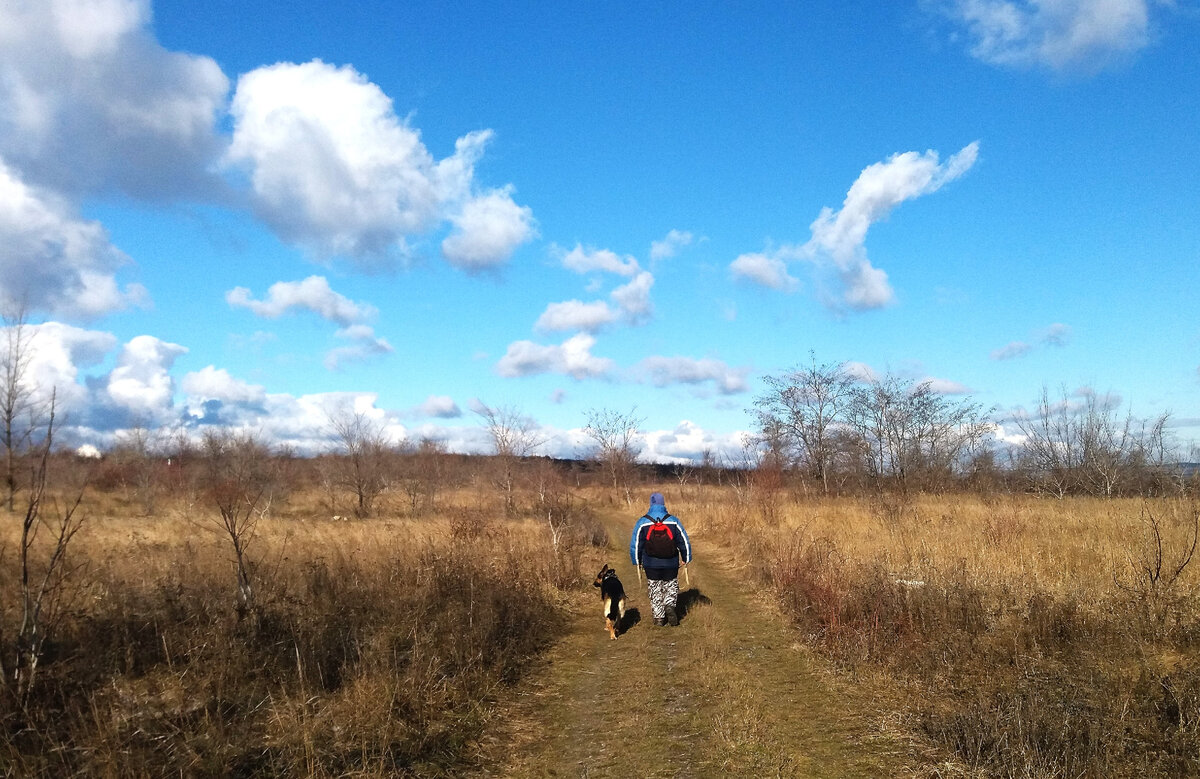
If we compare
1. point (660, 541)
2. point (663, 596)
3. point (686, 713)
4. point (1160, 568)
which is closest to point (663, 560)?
point (660, 541)

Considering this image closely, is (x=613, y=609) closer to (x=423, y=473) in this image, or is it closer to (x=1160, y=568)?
(x=1160, y=568)

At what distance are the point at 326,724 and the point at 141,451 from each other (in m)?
45.6

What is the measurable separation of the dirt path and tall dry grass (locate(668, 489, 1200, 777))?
1.91ft

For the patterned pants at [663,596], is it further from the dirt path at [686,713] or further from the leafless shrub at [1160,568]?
the leafless shrub at [1160,568]

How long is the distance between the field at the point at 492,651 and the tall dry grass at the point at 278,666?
0.03 meters

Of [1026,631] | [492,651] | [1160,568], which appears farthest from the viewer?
[1160,568]

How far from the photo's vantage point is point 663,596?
34.3 feet

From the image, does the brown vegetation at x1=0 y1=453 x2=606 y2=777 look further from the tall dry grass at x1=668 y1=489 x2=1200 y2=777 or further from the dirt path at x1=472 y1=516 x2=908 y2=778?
the tall dry grass at x1=668 y1=489 x2=1200 y2=777

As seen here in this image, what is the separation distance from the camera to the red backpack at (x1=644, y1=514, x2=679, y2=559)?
1036 cm

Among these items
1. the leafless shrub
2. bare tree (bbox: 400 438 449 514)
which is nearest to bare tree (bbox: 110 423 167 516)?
bare tree (bbox: 400 438 449 514)

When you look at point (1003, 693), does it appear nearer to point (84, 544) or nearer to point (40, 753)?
point (40, 753)

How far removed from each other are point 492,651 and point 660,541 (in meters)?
3.47

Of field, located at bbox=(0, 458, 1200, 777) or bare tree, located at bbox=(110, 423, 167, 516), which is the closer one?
field, located at bbox=(0, 458, 1200, 777)

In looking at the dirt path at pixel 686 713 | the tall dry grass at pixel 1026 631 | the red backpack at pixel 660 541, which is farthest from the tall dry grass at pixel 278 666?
the tall dry grass at pixel 1026 631
